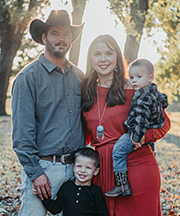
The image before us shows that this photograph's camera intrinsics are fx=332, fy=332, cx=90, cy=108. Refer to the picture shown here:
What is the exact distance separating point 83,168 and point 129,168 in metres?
0.48

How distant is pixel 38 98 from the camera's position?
10.9ft

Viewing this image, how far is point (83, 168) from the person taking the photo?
3.40 meters

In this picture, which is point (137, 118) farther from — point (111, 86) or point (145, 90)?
point (111, 86)

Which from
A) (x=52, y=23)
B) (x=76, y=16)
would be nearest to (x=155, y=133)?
(x=52, y=23)

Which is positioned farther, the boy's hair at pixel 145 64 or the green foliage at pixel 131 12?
the green foliage at pixel 131 12

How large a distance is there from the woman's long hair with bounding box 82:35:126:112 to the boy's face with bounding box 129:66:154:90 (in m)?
0.21

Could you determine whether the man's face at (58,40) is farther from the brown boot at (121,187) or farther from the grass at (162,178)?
the grass at (162,178)

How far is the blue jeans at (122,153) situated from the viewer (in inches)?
→ 133

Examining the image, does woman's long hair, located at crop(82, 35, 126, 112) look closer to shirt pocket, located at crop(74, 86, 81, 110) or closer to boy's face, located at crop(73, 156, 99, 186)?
shirt pocket, located at crop(74, 86, 81, 110)

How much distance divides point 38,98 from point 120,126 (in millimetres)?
921

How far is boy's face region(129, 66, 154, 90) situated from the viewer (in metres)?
3.47

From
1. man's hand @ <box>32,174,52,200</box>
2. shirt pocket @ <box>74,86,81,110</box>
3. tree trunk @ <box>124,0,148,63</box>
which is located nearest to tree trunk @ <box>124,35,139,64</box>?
tree trunk @ <box>124,0,148,63</box>

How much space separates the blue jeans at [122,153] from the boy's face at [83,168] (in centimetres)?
24

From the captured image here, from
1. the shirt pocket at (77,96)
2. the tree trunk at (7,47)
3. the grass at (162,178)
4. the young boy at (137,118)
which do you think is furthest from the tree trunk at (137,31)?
the tree trunk at (7,47)
